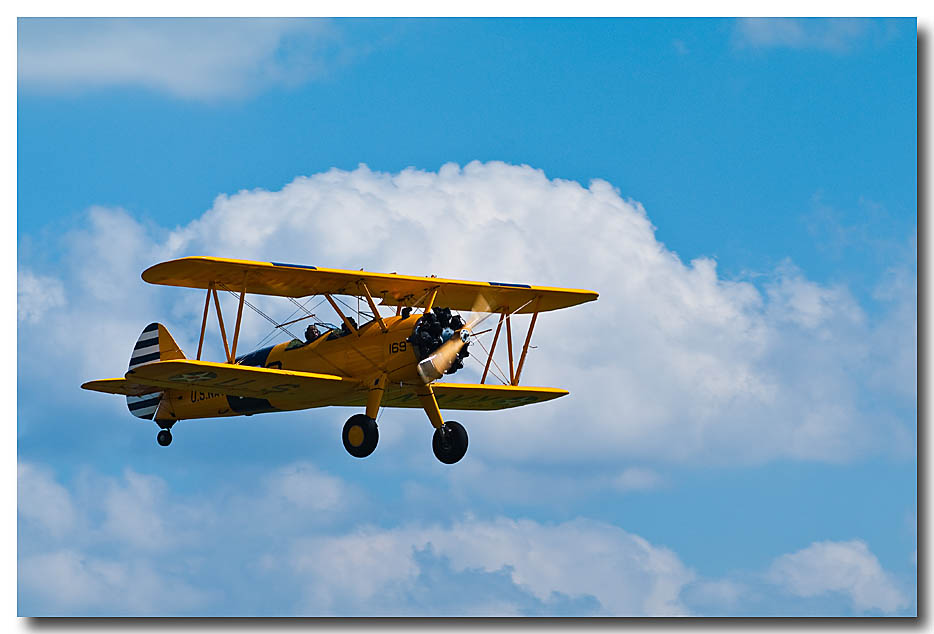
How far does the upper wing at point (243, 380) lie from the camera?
2331 cm

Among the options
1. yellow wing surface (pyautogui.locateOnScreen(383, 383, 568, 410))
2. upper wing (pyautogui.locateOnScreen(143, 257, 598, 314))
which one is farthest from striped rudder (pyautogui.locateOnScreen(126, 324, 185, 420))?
yellow wing surface (pyautogui.locateOnScreen(383, 383, 568, 410))

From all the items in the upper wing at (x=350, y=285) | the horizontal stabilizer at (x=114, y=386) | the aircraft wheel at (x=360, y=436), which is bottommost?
the aircraft wheel at (x=360, y=436)

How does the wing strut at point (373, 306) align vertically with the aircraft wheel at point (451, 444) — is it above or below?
above

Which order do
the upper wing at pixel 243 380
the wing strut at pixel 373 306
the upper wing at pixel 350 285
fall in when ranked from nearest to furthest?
the upper wing at pixel 243 380
the upper wing at pixel 350 285
the wing strut at pixel 373 306

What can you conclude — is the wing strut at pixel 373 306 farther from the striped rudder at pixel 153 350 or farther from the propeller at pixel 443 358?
the striped rudder at pixel 153 350

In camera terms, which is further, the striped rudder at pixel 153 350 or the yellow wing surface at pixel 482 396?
the striped rudder at pixel 153 350

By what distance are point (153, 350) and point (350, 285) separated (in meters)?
4.80

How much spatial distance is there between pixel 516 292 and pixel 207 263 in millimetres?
5745

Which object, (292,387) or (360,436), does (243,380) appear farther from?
(360,436)

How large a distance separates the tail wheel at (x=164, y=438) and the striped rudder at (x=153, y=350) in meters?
0.46

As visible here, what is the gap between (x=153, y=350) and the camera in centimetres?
2795

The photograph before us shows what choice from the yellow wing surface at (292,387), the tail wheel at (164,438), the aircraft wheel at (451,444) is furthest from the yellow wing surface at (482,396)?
the tail wheel at (164,438)

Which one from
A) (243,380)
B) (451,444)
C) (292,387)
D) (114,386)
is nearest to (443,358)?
→ (451,444)

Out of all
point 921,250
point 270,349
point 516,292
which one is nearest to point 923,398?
point 921,250
